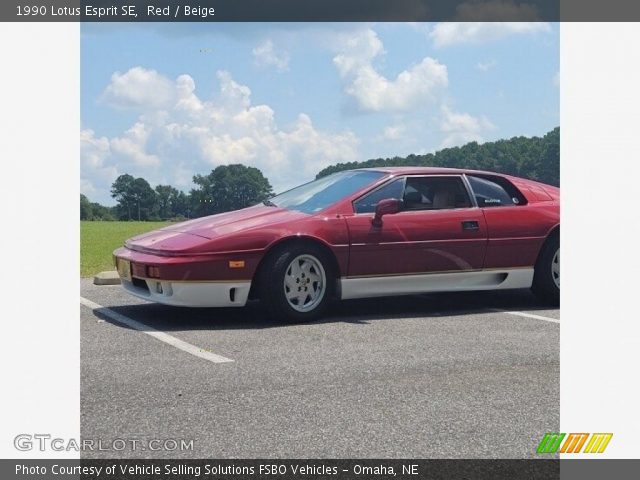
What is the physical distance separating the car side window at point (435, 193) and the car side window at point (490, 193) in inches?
5.3

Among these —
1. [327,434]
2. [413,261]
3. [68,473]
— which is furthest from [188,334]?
[68,473]

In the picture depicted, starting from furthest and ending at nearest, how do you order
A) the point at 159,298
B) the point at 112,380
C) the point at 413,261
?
the point at 413,261 < the point at 159,298 < the point at 112,380

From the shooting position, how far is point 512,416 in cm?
448

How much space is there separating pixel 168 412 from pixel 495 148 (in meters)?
12.8

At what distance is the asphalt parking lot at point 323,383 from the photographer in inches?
158

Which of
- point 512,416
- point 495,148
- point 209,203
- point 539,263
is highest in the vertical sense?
point 495,148

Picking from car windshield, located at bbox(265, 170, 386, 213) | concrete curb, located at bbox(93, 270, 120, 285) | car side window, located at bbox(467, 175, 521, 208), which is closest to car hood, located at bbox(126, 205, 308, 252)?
car windshield, located at bbox(265, 170, 386, 213)

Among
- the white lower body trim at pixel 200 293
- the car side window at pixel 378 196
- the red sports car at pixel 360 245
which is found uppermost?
the car side window at pixel 378 196

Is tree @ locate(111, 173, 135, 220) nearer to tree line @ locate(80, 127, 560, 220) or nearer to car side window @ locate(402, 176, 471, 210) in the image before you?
tree line @ locate(80, 127, 560, 220)

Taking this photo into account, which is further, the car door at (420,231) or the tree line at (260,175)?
the tree line at (260,175)

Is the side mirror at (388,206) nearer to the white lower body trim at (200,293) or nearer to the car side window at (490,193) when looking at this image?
the car side window at (490,193)

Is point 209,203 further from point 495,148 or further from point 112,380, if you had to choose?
point 495,148

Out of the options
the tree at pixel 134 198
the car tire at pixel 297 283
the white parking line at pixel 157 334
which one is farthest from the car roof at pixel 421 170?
the tree at pixel 134 198
